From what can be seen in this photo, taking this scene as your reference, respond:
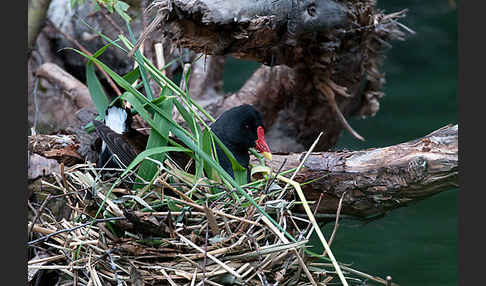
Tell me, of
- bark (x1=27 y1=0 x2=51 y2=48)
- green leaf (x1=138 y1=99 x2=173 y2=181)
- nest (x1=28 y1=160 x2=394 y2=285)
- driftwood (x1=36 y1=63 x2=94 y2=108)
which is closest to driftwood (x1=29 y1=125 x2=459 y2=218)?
nest (x1=28 y1=160 x2=394 y2=285)

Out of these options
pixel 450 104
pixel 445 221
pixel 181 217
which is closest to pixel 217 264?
pixel 181 217

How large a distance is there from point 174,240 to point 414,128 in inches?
108

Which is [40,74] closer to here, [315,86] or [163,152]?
[315,86]

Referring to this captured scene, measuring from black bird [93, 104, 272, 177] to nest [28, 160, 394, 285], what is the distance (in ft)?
0.38

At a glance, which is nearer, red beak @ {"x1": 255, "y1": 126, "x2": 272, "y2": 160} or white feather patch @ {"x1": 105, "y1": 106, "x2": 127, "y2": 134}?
white feather patch @ {"x1": 105, "y1": 106, "x2": 127, "y2": 134}

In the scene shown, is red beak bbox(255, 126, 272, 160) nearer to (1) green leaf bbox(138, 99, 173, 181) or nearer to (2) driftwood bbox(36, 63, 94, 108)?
(1) green leaf bbox(138, 99, 173, 181)

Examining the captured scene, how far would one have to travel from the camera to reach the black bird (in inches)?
50.5

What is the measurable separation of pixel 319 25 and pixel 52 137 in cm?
86

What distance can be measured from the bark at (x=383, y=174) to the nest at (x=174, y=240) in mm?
236

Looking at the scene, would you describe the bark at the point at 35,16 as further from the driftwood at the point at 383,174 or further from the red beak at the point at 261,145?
the driftwood at the point at 383,174

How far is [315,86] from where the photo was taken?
7.03ft

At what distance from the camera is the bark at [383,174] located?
124 cm

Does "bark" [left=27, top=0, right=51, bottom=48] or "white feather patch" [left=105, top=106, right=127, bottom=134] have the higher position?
"bark" [left=27, top=0, right=51, bottom=48]

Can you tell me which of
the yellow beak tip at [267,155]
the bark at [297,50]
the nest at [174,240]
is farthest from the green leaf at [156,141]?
the yellow beak tip at [267,155]
